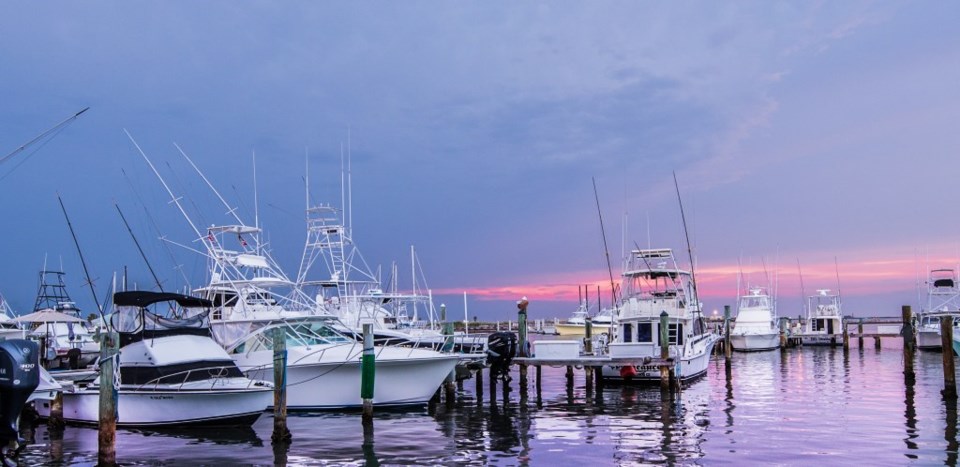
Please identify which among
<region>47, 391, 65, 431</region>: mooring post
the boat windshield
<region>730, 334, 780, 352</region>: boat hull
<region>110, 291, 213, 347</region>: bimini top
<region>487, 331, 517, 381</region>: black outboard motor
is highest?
<region>110, 291, 213, 347</region>: bimini top

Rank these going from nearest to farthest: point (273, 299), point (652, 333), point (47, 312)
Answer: point (273, 299)
point (652, 333)
point (47, 312)

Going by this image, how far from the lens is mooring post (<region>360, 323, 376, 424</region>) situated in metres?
21.1

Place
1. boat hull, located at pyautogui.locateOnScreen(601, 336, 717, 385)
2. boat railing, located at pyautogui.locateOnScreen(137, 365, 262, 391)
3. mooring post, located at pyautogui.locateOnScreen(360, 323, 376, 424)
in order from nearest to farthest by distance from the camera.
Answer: boat railing, located at pyautogui.locateOnScreen(137, 365, 262, 391) → mooring post, located at pyautogui.locateOnScreen(360, 323, 376, 424) → boat hull, located at pyautogui.locateOnScreen(601, 336, 717, 385)

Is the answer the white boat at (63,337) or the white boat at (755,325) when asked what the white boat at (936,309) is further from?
the white boat at (63,337)

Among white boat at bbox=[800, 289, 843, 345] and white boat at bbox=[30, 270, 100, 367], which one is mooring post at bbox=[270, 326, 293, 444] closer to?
white boat at bbox=[30, 270, 100, 367]

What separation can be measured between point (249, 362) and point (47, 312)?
52.0 feet

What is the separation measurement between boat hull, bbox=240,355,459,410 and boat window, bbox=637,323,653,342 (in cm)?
1148

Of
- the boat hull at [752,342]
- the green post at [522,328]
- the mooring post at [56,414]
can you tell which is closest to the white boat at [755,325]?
the boat hull at [752,342]

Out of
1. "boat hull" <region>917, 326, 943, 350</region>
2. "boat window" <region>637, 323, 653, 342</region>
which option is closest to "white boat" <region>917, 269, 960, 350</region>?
"boat hull" <region>917, 326, 943, 350</region>

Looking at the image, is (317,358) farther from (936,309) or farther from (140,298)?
(936,309)

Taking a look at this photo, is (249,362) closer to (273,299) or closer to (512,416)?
(273,299)

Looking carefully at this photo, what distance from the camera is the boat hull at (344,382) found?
23469 millimetres

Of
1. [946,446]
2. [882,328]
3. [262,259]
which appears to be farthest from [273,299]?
[882,328]

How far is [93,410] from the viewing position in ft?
69.2
